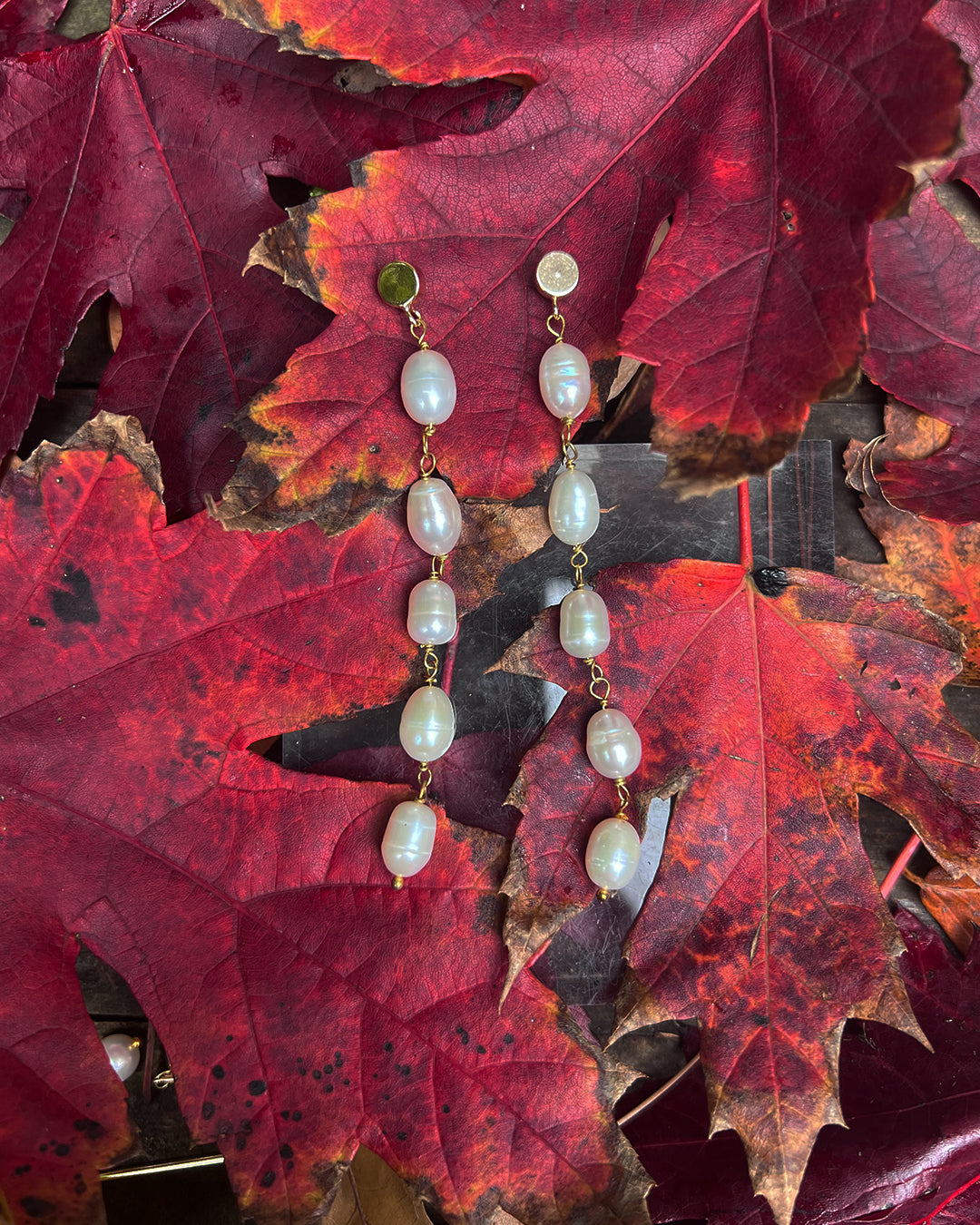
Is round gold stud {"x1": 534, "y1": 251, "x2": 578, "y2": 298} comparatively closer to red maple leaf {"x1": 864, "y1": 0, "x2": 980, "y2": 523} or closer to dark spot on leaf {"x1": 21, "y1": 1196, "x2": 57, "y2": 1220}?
red maple leaf {"x1": 864, "y1": 0, "x2": 980, "y2": 523}

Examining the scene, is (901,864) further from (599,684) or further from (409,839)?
(409,839)

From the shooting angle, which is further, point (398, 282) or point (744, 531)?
point (744, 531)

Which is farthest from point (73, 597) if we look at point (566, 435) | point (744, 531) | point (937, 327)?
point (937, 327)

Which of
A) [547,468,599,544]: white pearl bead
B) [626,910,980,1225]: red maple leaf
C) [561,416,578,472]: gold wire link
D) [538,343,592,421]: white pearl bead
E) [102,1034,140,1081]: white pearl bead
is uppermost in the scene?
[538,343,592,421]: white pearl bead

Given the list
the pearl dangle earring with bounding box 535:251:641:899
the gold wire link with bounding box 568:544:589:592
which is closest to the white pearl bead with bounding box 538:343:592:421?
the pearl dangle earring with bounding box 535:251:641:899

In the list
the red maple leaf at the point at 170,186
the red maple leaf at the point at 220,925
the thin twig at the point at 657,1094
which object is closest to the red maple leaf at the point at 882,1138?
the thin twig at the point at 657,1094
